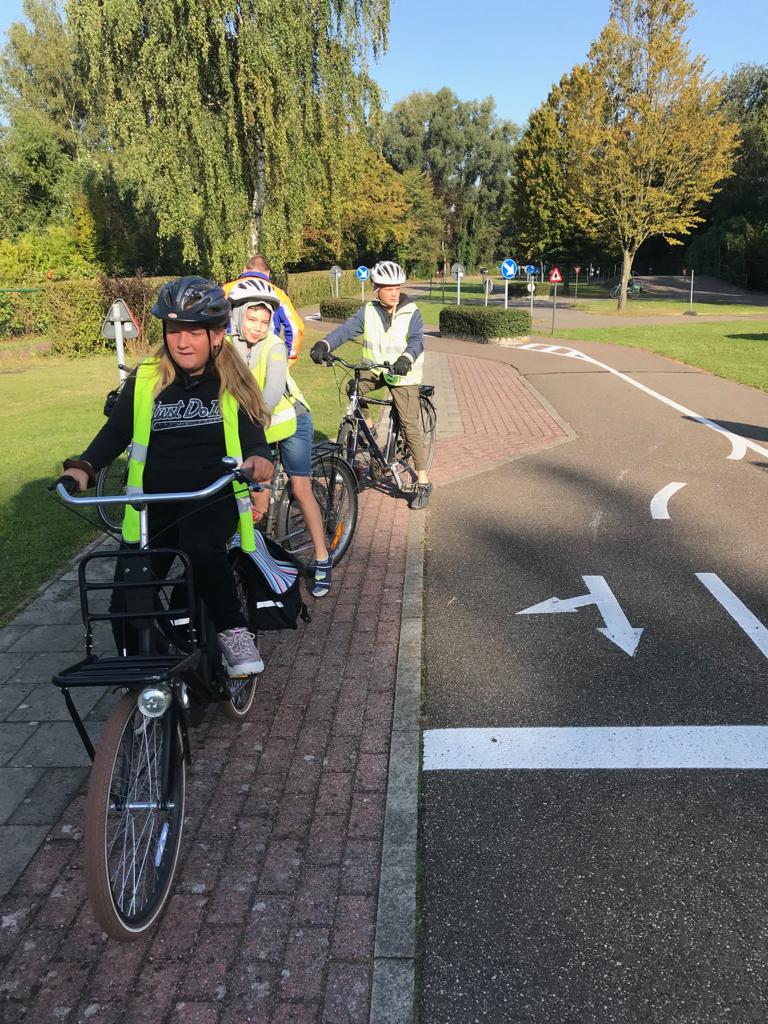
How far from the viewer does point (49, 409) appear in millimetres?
12703

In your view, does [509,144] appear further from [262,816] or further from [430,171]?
[262,816]

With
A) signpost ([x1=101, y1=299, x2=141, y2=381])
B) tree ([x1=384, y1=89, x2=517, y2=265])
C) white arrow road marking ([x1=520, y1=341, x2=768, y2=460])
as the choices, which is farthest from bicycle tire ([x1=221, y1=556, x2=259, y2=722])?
tree ([x1=384, y1=89, x2=517, y2=265])

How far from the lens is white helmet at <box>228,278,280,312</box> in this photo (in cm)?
455

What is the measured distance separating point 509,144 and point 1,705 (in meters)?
91.1

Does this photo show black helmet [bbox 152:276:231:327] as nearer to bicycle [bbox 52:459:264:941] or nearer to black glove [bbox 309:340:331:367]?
bicycle [bbox 52:459:264:941]

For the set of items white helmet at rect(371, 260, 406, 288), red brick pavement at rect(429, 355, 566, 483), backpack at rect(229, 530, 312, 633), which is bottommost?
red brick pavement at rect(429, 355, 566, 483)

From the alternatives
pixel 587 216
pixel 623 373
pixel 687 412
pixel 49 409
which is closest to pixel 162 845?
pixel 687 412

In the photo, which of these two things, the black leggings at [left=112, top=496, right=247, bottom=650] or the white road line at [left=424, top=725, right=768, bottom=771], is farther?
the white road line at [left=424, top=725, right=768, bottom=771]

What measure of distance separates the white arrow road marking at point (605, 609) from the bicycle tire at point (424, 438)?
2.41m

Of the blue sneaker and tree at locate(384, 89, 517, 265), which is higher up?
tree at locate(384, 89, 517, 265)

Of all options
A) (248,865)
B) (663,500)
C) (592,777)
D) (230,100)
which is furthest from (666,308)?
(248,865)

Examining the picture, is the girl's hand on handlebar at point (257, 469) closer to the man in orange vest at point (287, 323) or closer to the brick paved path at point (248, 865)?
the brick paved path at point (248, 865)

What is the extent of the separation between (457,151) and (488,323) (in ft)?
224

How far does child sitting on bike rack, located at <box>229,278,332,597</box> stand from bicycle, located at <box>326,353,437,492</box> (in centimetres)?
105
